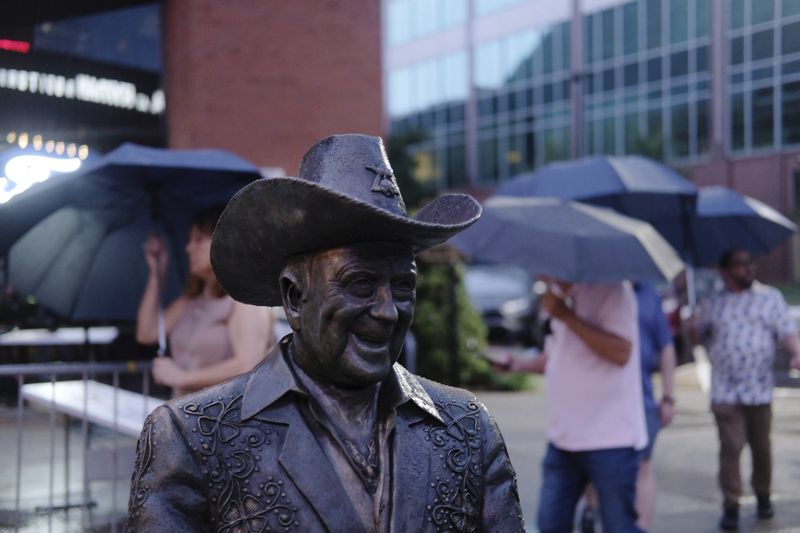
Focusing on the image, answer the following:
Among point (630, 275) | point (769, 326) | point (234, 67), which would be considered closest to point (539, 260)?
point (630, 275)

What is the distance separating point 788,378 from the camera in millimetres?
14219

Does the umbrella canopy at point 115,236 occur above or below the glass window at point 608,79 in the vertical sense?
below

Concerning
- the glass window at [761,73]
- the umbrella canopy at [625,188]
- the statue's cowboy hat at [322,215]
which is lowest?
the statue's cowboy hat at [322,215]

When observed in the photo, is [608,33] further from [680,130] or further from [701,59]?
[680,130]

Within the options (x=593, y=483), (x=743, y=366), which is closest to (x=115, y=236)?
(x=593, y=483)

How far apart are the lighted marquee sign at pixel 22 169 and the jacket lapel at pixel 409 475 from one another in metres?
4.48

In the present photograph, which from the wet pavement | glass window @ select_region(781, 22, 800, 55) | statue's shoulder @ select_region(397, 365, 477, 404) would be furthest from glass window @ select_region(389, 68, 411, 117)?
statue's shoulder @ select_region(397, 365, 477, 404)

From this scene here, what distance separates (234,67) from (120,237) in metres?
5.26

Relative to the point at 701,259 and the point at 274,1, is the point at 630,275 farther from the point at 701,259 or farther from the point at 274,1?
the point at 274,1

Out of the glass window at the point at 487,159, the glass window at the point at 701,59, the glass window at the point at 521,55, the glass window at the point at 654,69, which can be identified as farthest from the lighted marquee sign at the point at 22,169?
the glass window at the point at 487,159

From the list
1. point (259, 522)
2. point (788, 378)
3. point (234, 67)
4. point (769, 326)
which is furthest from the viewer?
point (788, 378)

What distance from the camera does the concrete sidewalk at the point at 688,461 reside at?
7.06 metres

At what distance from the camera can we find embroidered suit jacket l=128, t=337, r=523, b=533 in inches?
73.4

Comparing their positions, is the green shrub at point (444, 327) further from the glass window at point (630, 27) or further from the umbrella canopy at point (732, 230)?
the glass window at point (630, 27)
